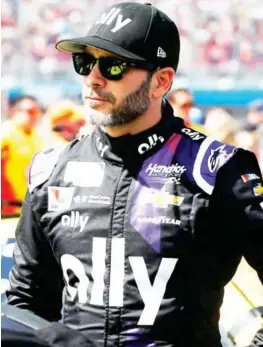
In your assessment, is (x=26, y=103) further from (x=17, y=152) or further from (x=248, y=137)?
(x=248, y=137)

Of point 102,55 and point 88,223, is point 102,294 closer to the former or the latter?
point 88,223

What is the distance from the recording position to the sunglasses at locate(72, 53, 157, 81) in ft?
8.43

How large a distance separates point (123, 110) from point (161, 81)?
0.19m

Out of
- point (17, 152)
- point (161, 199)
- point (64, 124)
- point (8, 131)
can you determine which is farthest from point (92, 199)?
point (64, 124)

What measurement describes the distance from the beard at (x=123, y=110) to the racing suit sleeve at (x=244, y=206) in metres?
0.32

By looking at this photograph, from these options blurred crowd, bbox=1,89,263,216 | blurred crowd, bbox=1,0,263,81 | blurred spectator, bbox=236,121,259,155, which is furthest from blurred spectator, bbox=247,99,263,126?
blurred crowd, bbox=1,0,263,81

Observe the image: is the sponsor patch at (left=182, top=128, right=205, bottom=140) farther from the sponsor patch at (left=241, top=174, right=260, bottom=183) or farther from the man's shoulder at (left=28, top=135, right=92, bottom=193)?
the man's shoulder at (left=28, top=135, right=92, bottom=193)

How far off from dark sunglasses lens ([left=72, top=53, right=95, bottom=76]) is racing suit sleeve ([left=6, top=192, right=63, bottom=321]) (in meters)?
0.42

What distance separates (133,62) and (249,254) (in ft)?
2.16

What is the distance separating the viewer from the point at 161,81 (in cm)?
269

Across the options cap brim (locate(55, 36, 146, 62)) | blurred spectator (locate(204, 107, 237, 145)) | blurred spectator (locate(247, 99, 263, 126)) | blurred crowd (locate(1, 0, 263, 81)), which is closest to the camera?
cap brim (locate(55, 36, 146, 62))

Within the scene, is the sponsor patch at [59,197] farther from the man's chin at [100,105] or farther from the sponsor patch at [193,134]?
the sponsor patch at [193,134]

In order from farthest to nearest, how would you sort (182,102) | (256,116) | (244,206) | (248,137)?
(256,116) → (248,137) → (182,102) → (244,206)

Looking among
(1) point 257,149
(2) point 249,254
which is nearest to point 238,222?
(2) point 249,254
